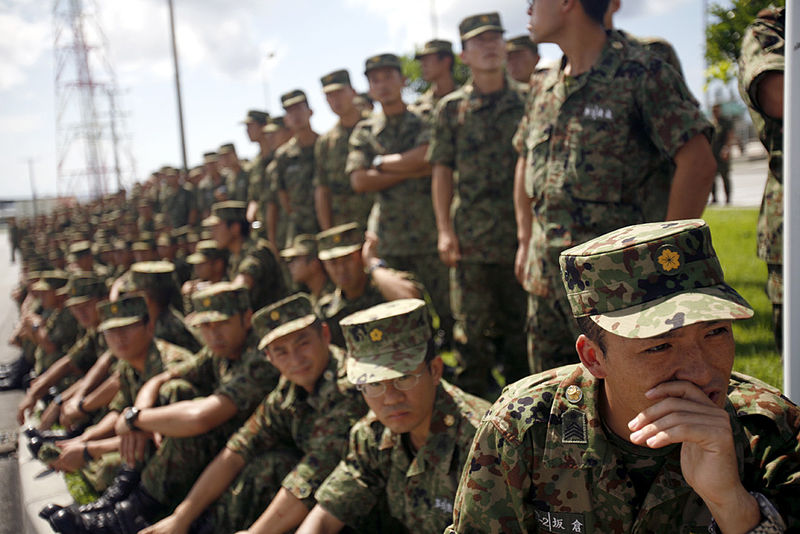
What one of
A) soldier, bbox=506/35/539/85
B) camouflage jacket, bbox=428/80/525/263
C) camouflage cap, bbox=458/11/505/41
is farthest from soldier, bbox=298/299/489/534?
soldier, bbox=506/35/539/85

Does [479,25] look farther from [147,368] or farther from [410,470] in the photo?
[147,368]

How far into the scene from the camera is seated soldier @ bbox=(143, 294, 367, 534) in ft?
10.3

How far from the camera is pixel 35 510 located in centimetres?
441

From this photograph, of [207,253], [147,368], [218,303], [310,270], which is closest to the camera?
[218,303]

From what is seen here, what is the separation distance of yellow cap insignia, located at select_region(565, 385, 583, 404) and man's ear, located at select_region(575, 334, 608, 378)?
0.36ft

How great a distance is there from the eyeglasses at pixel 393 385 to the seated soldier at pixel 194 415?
4.69 ft

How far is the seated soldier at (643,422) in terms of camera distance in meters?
A: 1.33

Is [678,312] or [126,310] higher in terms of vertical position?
[678,312]

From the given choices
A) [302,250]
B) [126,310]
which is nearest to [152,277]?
[126,310]

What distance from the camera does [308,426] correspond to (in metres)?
3.29

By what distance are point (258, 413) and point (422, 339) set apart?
1.27 meters

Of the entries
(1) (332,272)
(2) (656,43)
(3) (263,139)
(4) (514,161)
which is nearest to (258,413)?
(1) (332,272)

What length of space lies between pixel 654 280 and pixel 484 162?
9.08 feet

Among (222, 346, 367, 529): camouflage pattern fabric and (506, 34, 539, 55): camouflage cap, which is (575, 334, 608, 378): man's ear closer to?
(222, 346, 367, 529): camouflage pattern fabric
